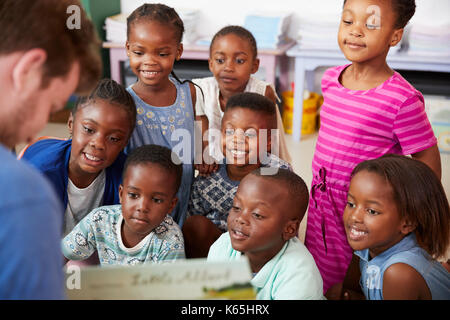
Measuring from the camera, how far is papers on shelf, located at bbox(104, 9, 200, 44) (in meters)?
3.21

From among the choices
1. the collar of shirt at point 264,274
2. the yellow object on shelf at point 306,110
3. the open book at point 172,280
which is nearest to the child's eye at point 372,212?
the collar of shirt at point 264,274

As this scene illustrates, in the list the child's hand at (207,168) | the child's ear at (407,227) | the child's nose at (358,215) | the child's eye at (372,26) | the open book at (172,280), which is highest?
the child's eye at (372,26)

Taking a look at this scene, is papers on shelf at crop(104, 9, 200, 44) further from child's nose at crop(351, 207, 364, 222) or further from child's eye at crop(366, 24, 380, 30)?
child's nose at crop(351, 207, 364, 222)

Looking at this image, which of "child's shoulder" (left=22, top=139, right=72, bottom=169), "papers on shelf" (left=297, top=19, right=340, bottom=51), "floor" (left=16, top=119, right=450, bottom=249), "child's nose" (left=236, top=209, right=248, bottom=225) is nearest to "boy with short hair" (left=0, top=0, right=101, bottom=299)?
"child's nose" (left=236, top=209, right=248, bottom=225)

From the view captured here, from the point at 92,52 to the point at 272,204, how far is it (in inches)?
23.2

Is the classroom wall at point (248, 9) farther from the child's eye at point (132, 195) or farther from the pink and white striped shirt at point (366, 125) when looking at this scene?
the child's eye at point (132, 195)

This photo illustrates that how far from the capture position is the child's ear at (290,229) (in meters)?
1.15

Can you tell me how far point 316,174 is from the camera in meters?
1.52

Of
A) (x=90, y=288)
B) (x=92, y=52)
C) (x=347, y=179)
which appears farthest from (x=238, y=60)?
(x=90, y=288)

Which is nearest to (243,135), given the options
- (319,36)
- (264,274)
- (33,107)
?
(264,274)

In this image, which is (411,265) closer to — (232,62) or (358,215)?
(358,215)

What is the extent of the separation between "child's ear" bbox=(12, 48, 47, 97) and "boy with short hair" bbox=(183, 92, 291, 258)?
94 cm

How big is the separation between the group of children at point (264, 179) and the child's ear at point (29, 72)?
25.5 inches
